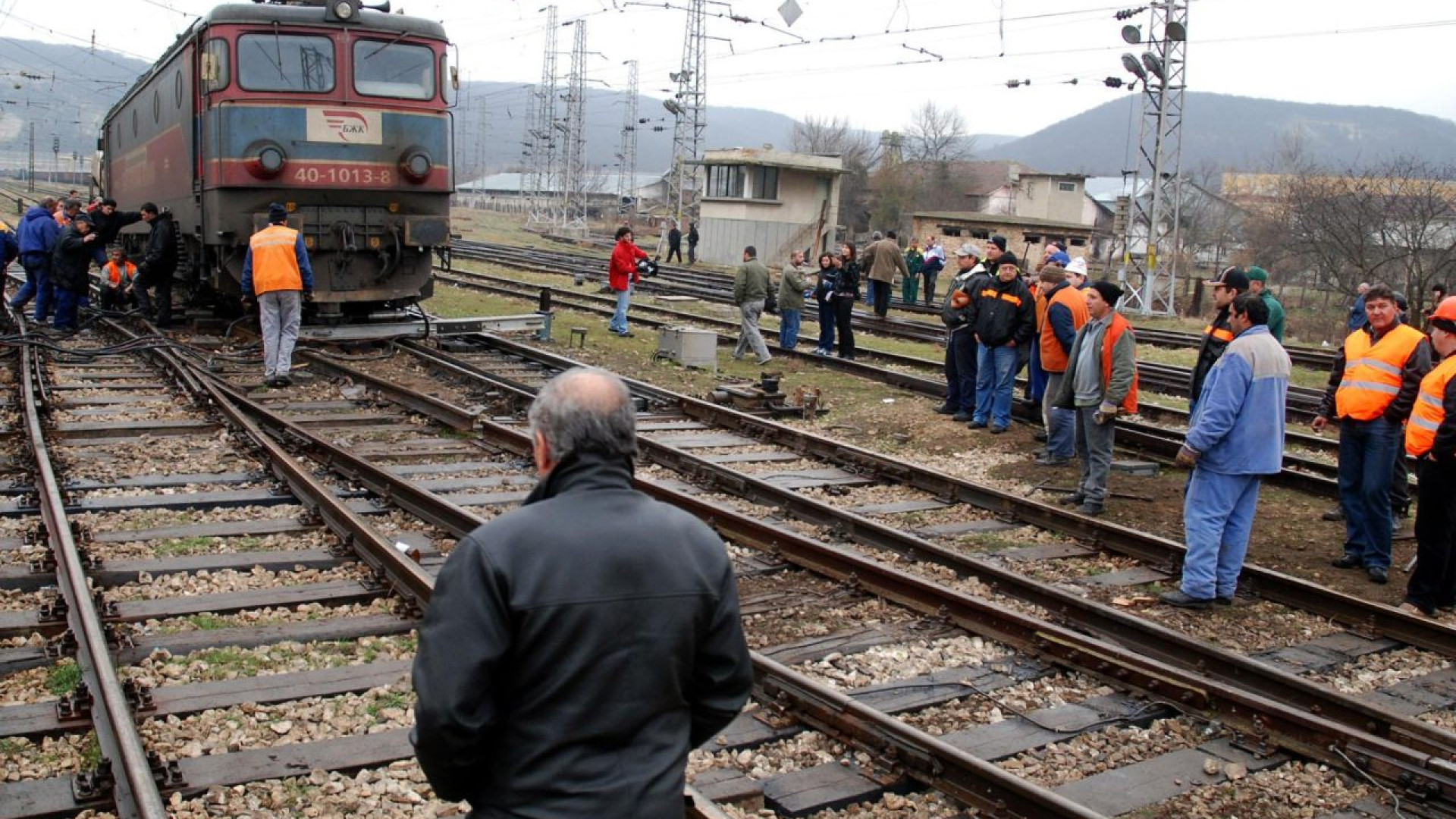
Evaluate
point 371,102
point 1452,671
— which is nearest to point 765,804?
point 1452,671

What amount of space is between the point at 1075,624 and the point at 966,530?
196cm

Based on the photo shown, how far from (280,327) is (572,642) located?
1108 cm

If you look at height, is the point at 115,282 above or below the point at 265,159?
below

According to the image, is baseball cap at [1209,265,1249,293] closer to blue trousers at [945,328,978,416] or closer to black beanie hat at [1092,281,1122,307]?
black beanie hat at [1092,281,1122,307]

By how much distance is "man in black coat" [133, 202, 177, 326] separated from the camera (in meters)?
15.6

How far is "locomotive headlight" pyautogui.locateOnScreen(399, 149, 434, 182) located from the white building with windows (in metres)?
24.5

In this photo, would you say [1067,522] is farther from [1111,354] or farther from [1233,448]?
[1233,448]

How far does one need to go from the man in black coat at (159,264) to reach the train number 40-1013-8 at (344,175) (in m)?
2.87

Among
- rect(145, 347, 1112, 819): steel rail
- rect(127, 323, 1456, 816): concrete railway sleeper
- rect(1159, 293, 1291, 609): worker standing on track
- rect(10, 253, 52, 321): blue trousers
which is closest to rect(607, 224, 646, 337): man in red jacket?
rect(10, 253, 52, 321): blue trousers

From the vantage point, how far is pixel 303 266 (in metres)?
12.4

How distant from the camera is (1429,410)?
23.3ft

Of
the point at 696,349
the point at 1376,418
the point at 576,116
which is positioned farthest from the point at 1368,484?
the point at 576,116

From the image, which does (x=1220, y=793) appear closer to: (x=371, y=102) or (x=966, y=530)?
(x=966, y=530)

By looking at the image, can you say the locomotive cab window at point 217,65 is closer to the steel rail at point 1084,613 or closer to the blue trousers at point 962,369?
the steel rail at point 1084,613
